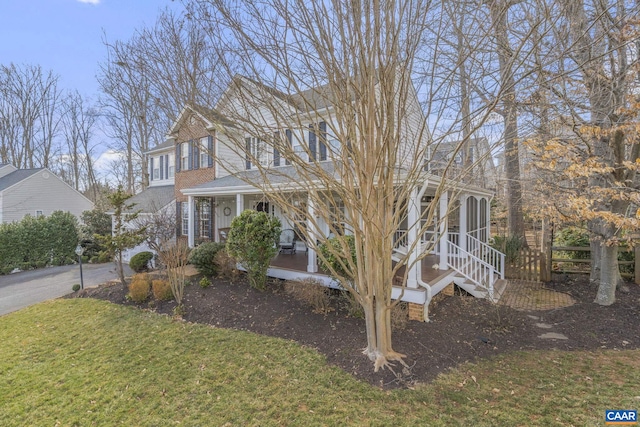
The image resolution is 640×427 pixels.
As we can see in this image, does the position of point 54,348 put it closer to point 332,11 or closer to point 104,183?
point 332,11

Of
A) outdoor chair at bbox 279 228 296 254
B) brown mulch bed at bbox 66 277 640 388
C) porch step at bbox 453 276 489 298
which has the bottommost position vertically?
brown mulch bed at bbox 66 277 640 388

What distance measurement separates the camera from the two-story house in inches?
161

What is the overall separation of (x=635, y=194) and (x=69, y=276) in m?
17.9

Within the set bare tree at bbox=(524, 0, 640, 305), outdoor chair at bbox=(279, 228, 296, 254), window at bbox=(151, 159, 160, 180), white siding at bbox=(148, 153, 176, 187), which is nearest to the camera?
bare tree at bbox=(524, 0, 640, 305)

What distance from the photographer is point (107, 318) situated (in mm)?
6734

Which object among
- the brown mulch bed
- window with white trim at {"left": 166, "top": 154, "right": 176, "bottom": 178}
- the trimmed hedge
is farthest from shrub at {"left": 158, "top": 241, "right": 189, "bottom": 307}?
the trimmed hedge

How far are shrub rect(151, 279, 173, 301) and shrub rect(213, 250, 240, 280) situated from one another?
1.47 metres

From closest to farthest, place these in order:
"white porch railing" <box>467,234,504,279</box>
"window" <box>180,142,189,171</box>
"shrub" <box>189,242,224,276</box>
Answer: "shrub" <box>189,242,224,276</box>
"white porch railing" <box>467,234,504,279</box>
"window" <box>180,142,189,171</box>

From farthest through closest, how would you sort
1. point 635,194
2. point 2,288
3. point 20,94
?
point 20,94 < point 2,288 < point 635,194

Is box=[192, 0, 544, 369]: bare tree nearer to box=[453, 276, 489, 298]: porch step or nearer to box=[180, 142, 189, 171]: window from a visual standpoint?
box=[453, 276, 489, 298]: porch step

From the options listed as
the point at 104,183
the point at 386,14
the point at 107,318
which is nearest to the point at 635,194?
the point at 386,14

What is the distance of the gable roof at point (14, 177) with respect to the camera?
18.3m

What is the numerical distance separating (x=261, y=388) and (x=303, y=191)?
3.09 metres

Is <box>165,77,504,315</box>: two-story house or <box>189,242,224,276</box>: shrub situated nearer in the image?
<box>165,77,504,315</box>: two-story house
